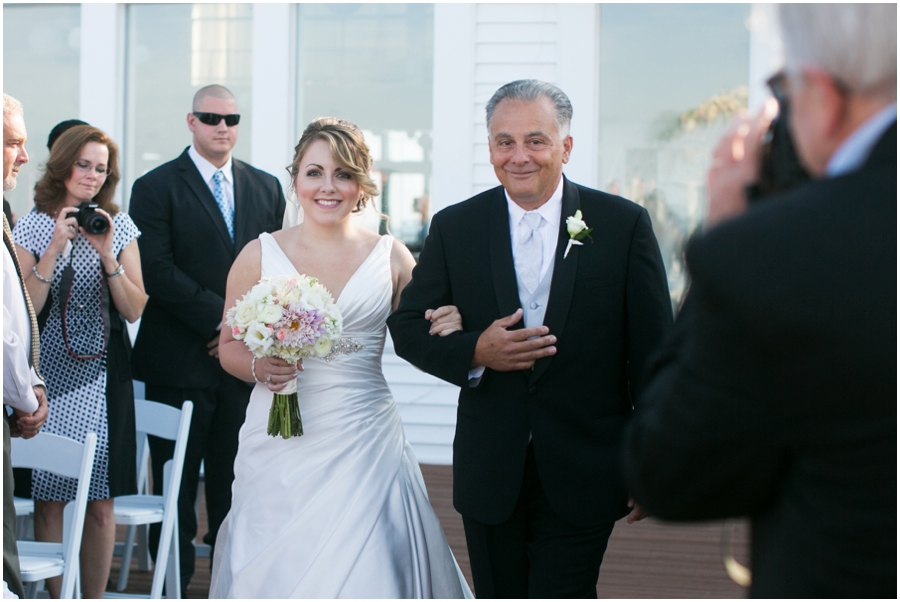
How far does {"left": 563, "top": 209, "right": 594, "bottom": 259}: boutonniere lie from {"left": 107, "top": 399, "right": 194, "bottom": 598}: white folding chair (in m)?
1.98

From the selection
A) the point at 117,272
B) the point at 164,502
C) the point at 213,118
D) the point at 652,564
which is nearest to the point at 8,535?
the point at 164,502

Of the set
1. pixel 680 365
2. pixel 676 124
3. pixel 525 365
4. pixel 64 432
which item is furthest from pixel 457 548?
pixel 680 365

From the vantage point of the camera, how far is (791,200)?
1.16m

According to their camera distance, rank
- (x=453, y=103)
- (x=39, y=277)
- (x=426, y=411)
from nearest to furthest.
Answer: (x=39, y=277) < (x=453, y=103) < (x=426, y=411)

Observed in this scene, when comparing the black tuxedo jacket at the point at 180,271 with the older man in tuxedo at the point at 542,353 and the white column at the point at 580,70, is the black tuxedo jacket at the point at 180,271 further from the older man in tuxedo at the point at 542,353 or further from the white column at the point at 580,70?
the white column at the point at 580,70

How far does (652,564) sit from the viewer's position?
5262 millimetres

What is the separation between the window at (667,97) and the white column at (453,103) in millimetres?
1056

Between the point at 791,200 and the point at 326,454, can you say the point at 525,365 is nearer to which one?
the point at 326,454

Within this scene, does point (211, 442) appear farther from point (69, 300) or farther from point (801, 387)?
point (801, 387)

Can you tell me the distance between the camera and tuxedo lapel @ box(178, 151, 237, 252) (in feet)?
16.2

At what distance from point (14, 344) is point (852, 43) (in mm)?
2665

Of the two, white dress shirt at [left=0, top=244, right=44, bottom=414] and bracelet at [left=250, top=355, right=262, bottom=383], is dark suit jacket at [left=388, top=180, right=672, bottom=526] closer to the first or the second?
bracelet at [left=250, top=355, right=262, bottom=383]

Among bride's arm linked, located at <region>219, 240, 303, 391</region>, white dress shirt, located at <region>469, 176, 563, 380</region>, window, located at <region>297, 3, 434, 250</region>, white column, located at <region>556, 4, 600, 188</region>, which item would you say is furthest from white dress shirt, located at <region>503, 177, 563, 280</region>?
window, located at <region>297, 3, 434, 250</region>

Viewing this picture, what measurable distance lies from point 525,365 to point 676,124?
515cm
